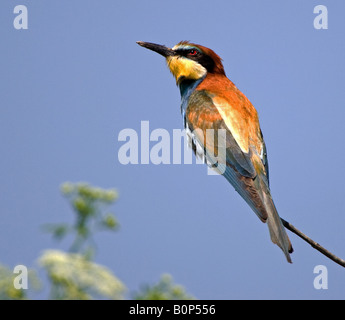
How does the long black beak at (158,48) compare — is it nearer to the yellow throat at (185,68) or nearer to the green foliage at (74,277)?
the yellow throat at (185,68)

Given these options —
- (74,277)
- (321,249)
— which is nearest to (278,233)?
(321,249)

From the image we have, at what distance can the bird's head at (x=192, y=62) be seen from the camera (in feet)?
16.0

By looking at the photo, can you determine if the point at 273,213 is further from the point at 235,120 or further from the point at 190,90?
the point at 190,90

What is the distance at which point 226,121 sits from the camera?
4.21m

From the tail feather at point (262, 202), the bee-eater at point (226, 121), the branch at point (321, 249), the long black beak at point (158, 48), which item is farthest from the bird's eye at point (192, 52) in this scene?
the branch at point (321, 249)

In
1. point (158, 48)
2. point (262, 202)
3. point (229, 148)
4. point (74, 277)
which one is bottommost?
point (74, 277)

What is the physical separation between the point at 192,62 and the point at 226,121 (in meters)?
0.97

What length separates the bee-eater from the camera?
3589 mm

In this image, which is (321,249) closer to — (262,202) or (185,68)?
(262,202)

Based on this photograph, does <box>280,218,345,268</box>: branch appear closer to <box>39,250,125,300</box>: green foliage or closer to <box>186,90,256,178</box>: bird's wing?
<box>186,90,256,178</box>: bird's wing

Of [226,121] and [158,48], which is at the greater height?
[158,48]
